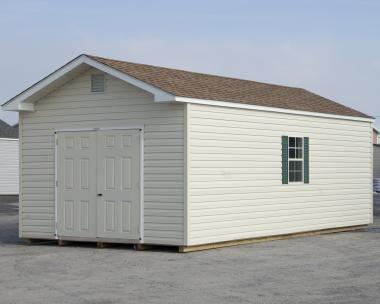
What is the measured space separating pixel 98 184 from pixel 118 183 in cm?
49

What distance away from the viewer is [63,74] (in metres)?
15.9

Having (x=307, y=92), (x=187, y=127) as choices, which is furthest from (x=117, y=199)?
(x=307, y=92)

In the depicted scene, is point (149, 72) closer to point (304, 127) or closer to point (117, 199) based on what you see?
point (117, 199)

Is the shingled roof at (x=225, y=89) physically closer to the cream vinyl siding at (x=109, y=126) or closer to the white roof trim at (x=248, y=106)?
the white roof trim at (x=248, y=106)

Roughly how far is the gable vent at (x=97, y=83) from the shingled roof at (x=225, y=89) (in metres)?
0.36

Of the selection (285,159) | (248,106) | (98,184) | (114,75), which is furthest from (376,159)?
(114,75)

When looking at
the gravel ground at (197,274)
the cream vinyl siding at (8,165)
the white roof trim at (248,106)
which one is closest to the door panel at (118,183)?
the gravel ground at (197,274)

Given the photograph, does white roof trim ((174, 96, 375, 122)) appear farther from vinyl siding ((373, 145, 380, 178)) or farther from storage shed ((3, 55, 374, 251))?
vinyl siding ((373, 145, 380, 178))

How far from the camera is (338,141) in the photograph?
19.2 metres

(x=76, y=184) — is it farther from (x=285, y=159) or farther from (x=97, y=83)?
(x=285, y=159)

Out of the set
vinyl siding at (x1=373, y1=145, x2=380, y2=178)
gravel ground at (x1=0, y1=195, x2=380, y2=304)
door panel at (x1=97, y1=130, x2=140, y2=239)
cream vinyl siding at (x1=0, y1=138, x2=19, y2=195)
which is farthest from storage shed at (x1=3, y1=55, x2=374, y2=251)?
A: vinyl siding at (x1=373, y1=145, x2=380, y2=178)

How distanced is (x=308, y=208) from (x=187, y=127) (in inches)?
184

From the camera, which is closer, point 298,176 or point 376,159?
point 298,176

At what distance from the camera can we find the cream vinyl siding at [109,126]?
581 inches
